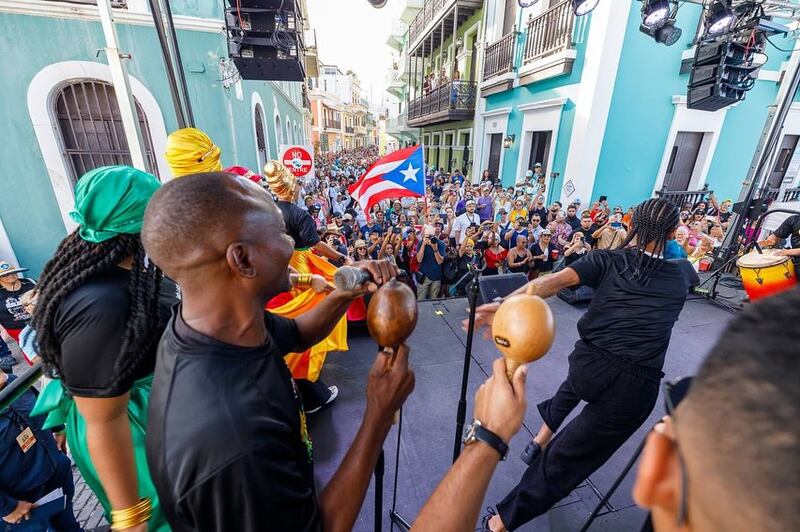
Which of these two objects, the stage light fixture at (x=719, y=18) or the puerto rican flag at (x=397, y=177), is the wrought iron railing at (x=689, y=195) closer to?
the stage light fixture at (x=719, y=18)

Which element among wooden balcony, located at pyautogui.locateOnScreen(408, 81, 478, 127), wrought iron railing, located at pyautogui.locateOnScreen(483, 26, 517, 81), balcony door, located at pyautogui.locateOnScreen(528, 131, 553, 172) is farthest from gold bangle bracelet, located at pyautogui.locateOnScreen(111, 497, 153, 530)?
wooden balcony, located at pyautogui.locateOnScreen(408, 81, 478, 127)

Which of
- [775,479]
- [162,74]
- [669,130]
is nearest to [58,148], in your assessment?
[162,74]

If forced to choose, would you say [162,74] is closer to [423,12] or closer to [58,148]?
[58,148]

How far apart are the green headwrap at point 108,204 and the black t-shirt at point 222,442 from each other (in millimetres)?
692

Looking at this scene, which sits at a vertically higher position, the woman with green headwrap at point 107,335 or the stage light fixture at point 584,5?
the stage light fixture at point 584,5

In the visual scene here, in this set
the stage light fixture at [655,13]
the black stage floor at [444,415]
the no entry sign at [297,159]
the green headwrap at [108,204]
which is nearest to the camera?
the green headwrap at [108,204]

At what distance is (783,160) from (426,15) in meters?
17.8

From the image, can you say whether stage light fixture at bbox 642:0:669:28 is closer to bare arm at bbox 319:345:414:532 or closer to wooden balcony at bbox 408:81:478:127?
bare arm at bbox 319:345:414:532

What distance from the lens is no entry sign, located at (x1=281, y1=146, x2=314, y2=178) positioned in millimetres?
7234

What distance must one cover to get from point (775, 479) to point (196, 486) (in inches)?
40.5

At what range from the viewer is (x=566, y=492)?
210 centimetres

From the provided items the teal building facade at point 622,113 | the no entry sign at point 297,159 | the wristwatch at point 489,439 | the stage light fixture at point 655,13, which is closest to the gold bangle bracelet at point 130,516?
the wristwatch at point 489,439

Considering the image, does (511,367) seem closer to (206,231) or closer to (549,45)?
(206,231)

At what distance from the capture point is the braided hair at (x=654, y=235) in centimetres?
205
